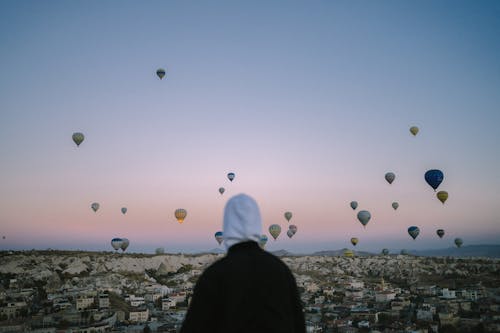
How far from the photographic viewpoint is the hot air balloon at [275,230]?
1142 inches

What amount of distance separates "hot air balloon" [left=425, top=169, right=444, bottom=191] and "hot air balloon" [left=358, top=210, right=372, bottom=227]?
830 cm

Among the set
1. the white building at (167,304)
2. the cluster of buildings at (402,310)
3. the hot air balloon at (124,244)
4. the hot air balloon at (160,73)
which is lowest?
the cluster of buildings at (402,310)

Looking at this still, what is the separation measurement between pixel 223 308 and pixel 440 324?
2830 centimetres

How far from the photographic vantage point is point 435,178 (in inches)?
808

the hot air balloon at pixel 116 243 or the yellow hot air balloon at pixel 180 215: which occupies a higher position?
the yellow hot air balloon at pixel 180 215

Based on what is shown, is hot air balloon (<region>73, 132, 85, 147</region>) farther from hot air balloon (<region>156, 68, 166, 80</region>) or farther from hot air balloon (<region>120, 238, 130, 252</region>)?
hot air balloon (<region>120, 238, 130, 252</region>)

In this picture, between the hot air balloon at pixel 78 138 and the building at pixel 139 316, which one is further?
the building at pixel 139 316

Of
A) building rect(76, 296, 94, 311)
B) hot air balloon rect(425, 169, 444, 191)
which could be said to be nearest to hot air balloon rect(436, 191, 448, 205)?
hot air balloon rect(425, 169, 444, 191)

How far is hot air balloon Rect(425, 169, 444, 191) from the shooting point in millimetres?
20484

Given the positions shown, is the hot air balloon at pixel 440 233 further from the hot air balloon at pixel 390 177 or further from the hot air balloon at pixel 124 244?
the hot air balloon at pixel 124 244

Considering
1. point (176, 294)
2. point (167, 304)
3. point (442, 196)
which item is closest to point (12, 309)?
point (167, 304)

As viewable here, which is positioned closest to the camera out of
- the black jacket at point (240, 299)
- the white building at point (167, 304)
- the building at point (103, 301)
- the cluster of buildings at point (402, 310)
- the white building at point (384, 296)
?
the black jacket at point (240, 299)

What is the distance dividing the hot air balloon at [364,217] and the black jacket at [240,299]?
92.6ft

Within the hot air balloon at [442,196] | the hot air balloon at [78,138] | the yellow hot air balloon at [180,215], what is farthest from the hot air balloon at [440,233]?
the hot air balloon at [78,138]
